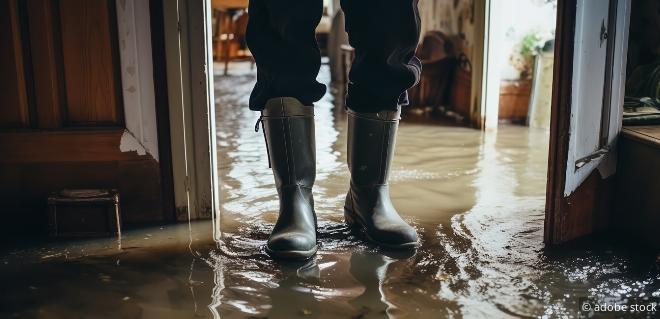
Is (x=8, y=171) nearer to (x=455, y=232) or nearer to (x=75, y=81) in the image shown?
(x=75, y=81)

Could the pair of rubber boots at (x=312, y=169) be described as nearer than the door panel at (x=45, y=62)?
Yes

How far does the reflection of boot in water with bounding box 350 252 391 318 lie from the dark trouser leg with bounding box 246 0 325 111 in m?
0.41

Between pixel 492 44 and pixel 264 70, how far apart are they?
2195mm

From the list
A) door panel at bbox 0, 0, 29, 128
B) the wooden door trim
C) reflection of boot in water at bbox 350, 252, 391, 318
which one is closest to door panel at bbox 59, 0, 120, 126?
door panel at bbox 0, 0, 29, 128

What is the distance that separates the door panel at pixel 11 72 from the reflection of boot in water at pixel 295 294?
867mm

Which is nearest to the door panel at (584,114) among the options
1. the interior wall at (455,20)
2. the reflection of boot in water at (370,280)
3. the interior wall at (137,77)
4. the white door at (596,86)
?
the white door at (596,86)

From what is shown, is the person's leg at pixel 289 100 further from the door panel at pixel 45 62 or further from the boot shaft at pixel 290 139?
the door panel at pixel 45 62

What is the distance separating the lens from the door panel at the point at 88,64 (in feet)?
5.62

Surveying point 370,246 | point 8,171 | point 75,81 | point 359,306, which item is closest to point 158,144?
point 75,81

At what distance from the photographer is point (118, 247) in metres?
1.64

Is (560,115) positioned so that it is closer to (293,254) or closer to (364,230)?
(364,230)

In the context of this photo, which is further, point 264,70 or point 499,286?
point 264,70

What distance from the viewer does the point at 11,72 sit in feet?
5.66

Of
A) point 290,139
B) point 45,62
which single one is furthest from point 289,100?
point 45,62
